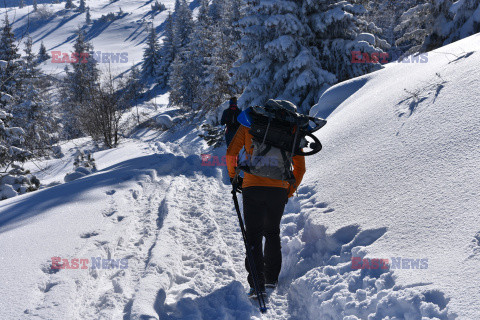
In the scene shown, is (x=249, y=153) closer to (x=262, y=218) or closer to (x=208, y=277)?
(x=262, y=218)

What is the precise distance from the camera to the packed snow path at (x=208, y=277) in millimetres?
3062

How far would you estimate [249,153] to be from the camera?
144 inches

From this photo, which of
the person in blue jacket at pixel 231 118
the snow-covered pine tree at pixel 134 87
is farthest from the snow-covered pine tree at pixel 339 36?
the snow-covered pine tree at pixel 134 87

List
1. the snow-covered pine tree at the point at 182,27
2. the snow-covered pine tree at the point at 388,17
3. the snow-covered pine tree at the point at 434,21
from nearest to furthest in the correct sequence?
1. the snow-covered pine tree at the point at 434,21
2. the snow-covered pine tree at the point at 388,17
3. the snow-covered pine tree at the point at 182,27

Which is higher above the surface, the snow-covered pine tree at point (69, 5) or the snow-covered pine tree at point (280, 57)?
the snow-covered pine tree at point (69, 5)

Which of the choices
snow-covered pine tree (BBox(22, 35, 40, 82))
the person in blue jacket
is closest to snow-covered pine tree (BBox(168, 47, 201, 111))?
snow-covered pine tree (BBox(22, 35, 40, 82))

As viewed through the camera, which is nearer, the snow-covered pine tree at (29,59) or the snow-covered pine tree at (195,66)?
the snow-covered pine tree at (29,59)

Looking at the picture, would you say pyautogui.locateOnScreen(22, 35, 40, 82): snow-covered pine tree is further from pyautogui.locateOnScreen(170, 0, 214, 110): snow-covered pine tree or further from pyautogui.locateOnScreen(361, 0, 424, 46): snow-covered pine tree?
pyautogui.locateOnScreen(361, 0, 424, 46): snow-covered pine tree

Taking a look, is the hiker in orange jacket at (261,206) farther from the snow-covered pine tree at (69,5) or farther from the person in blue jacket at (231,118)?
the snow-covered pine tree at (69,5)

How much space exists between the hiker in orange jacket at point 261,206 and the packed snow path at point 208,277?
0.40m

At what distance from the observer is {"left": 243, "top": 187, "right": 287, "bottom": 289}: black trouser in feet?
12.0

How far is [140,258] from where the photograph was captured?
4.47 metres

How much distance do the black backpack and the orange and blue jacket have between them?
0.27 feet

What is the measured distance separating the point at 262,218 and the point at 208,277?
1.13 metres
